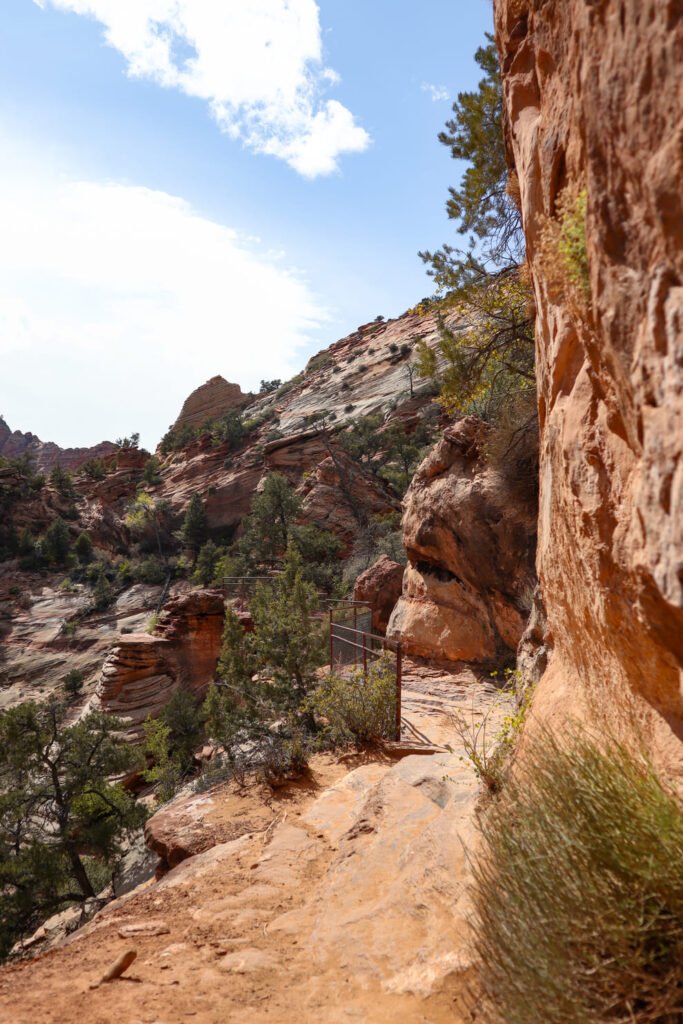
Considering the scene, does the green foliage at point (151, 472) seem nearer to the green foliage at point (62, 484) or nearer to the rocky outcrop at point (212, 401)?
the green foliage at point (62, 484)

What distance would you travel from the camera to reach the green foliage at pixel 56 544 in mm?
36156

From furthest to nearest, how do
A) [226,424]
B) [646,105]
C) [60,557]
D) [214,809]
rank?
[226,424] < [60,557] < [214,809] < [646,105]

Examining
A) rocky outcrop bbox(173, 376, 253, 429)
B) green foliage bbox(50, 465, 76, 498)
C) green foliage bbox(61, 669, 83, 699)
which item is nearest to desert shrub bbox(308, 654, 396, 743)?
green foliage bbox(61, 669, 83, 699)

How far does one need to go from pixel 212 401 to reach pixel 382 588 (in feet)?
194

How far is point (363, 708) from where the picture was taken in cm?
901

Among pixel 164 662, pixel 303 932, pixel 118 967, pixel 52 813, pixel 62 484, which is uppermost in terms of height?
pixel 62 484

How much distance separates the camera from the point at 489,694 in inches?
441

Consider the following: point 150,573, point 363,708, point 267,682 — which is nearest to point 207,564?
point 150,573

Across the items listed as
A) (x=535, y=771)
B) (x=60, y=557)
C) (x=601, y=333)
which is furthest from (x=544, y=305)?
(x=60, y=557)

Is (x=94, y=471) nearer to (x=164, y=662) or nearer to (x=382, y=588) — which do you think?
(x=164, y=662)

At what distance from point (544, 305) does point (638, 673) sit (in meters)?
2.25

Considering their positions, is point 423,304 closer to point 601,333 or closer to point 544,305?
point 544,305

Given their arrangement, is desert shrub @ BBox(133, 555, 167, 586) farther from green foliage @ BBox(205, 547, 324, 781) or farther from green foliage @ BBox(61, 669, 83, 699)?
green foliage @ BBox(205, 547, 324, 781)

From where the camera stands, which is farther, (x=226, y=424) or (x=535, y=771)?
(x=226, y=424)
